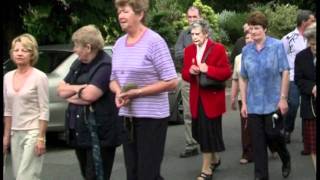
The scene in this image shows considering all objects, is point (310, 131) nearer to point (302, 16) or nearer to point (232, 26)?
point (302, 16)

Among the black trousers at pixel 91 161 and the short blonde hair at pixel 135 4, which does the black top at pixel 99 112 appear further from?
the short blonde hair at pixel 135 4

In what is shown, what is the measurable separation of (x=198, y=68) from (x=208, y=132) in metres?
0.69

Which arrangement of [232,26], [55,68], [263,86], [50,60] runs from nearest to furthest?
[263,86] < [55,68] < [50,60] < [232,26]

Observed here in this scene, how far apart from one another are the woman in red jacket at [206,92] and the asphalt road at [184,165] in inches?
20.3

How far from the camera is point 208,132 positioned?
25.6ft

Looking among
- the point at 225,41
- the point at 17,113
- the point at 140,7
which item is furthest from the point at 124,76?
the point at 225,41

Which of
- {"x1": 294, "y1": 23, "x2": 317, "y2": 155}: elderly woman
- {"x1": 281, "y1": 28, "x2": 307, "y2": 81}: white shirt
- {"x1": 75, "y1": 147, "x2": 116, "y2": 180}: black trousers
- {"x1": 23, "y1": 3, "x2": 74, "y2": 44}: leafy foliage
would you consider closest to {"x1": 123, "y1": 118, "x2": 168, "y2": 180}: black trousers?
{"x1": 75, "y1": 147, "x2": 116, "y2": 180}: black trousers

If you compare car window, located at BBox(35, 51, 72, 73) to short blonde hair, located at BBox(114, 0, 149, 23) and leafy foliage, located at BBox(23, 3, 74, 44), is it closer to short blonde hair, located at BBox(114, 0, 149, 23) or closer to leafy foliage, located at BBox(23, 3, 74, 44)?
leafy foliage, located at BBox(23, 3, 74, 44)

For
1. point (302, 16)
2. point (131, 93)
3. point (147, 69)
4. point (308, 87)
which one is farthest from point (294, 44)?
point (131, 93)

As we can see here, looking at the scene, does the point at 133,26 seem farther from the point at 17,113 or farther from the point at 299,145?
the point at 299,145

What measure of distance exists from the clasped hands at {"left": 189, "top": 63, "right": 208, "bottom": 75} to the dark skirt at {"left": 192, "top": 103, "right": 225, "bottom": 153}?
15.0 inches

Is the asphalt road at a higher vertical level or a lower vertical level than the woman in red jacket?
lower

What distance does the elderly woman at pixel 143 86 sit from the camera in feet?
18.5

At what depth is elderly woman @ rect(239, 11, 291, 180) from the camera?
7.31 metres
